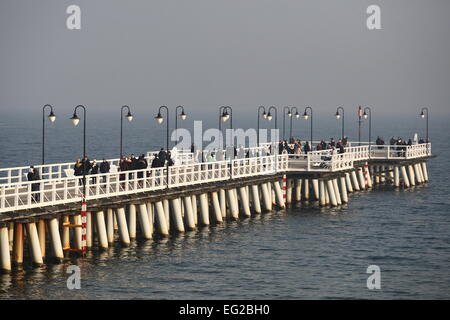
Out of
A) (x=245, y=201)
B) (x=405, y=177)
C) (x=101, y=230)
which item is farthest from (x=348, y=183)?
(x=101, y=230)

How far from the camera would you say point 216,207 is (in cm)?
5834

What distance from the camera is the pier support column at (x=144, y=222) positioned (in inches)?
1977

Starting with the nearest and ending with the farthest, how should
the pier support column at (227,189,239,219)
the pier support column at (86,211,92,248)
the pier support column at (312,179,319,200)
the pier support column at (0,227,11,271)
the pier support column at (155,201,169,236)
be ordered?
the pier support column at (0,227,11,271), the pier support column at (86,211,92,248), the pier support column at (155,201,169,236), the pier support column at (227,189,239,219), the pier support column at (312,179,319,200)

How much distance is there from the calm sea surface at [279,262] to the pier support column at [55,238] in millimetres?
552

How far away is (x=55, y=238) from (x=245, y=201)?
19228 mm

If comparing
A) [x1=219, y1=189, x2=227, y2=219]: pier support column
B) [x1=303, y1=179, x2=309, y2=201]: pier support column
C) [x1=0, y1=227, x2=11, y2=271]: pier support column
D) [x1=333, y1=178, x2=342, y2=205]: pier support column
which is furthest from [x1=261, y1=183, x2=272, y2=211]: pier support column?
[x1=0, y1=227, x2=11, y2=271]: pier support column

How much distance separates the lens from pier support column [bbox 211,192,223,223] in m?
58.1

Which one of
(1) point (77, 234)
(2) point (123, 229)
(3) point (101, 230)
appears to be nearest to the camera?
(1) point (77, 234)

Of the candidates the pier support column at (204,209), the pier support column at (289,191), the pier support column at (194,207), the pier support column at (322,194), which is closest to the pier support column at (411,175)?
the pier support column at (322,194)

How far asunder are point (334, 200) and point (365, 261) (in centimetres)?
1812

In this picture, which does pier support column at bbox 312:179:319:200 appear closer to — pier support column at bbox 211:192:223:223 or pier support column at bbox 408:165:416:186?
pier support column at bbox 211:192:223:223

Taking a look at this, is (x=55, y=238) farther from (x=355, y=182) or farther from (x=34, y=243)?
(x=355, y=182)

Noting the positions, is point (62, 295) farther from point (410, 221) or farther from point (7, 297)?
point (410, 221)

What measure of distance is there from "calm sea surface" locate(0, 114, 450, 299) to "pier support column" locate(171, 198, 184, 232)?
72 centimetres
